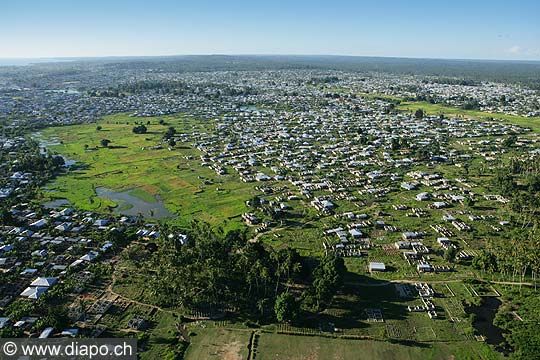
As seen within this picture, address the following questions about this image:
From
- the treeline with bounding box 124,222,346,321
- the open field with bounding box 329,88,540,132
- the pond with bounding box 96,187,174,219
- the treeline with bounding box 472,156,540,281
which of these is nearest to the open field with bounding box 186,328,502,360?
the treeline with bounding box 124,222,346,321

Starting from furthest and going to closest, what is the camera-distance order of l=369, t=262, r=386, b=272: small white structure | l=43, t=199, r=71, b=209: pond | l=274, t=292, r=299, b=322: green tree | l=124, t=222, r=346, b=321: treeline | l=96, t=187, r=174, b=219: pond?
l=43, t=199, r=71, b=209: pond → l=96, t=187, r=174, b=219: pond → l=369, t=262, r=386, b=272: small white structure → l=124, t=222, r=346, b=321: treeline → l=274, t=292, r=299, b=322: green tree

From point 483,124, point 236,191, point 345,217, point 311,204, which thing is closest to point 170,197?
point 236,191

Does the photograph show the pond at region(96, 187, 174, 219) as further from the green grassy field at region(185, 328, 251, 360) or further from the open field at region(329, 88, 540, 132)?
the open field at region(329, 88, 540, 132)

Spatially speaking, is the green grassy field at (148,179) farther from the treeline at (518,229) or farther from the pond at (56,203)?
the treeline at (518,229)

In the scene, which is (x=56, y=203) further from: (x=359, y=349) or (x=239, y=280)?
(x=359, y=349)

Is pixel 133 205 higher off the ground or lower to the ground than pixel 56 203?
lower

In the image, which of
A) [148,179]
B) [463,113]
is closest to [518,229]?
[148,179]

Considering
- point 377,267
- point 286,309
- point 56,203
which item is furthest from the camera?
point 56,203
